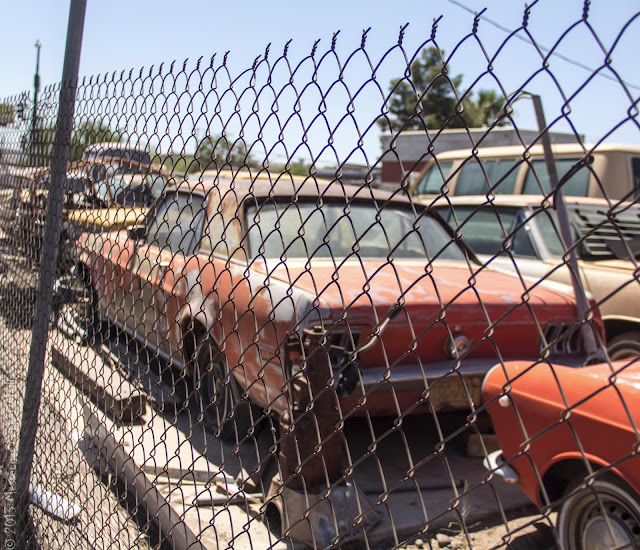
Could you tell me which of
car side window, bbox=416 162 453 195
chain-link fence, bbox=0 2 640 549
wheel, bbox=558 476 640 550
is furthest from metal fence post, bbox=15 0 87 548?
car side window, bbox=416 162 453 195

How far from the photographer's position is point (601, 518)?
2.33m

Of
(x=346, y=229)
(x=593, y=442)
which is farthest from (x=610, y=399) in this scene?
(x=346, y=229)

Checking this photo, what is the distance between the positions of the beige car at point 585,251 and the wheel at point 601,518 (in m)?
2.17

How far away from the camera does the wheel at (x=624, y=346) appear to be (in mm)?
4938

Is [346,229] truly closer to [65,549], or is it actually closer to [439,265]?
[439,265]

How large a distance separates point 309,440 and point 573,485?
43.6 inches

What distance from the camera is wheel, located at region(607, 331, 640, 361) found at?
16.2ft

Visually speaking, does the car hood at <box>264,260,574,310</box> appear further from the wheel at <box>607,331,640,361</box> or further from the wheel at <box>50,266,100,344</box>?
the wheel at <box>607,331,640,361</box>

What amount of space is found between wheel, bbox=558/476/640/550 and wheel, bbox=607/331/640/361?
2840 millimetres

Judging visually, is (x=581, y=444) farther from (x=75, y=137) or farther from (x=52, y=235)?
(x=75, y=137)

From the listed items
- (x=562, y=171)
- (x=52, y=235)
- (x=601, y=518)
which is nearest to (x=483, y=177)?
(x=562, y=171)

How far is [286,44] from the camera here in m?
1.67

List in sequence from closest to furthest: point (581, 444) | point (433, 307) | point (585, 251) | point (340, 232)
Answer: point (581, 444)
point (433, 307)
point (340, 232)
point (585, 251)

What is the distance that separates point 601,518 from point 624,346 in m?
3.03
